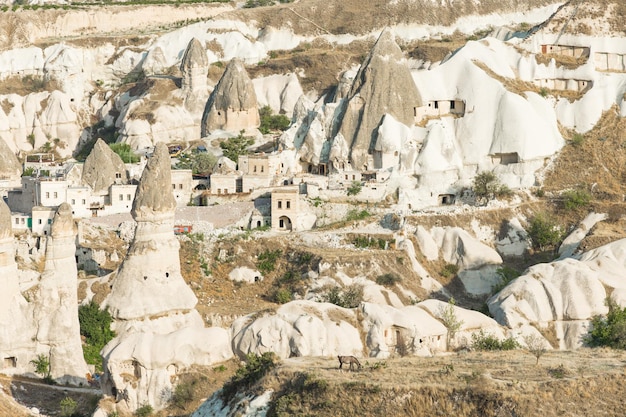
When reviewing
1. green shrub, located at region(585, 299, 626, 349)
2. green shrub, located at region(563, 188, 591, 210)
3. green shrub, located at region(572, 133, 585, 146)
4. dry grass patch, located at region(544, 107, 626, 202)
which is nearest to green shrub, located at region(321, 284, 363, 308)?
green shrub, located at region(585, 299, 626, 349)

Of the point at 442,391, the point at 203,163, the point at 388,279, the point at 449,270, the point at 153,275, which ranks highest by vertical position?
the point at 203,163

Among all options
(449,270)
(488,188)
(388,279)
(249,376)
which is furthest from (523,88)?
(249,376)

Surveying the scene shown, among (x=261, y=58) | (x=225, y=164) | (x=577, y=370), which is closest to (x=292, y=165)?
(x=225, y=164)

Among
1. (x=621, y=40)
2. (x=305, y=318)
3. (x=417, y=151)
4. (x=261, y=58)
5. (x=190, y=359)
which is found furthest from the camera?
(x=261, y=58)

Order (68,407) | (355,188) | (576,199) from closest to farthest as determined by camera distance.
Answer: (68,407) → (576,199) → (355,188)

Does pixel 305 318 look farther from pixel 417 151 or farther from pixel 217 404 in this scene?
pixel 417 151

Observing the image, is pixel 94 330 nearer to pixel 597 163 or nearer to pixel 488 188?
pixel 488 188

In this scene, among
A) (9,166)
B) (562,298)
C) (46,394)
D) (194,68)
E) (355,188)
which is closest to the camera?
(46,394)
